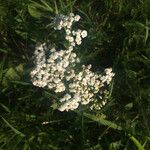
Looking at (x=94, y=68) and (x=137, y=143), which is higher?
(x=94, y=68)

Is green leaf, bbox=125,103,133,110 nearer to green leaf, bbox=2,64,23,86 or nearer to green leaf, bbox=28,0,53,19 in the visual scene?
green leaf, bbox=2,64,23,86

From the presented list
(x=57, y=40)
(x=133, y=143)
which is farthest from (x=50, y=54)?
(x=133, y=143)

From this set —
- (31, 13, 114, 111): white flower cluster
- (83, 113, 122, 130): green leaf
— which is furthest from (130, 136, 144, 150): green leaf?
(31, 13, 114, 111): white flower cluster

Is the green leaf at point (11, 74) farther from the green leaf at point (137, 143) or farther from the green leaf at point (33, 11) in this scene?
the green leaf at point (137, 143)

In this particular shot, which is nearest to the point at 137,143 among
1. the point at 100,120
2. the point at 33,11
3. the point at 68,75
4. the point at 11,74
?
the point at 100,120

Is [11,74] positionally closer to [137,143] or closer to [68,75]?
[68,75]

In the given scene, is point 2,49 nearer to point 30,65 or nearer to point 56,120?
point 30,65

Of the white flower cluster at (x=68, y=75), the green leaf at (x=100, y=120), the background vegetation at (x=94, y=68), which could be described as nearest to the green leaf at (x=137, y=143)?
the background vegetation at (x=94, y=68)

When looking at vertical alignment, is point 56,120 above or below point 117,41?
below
